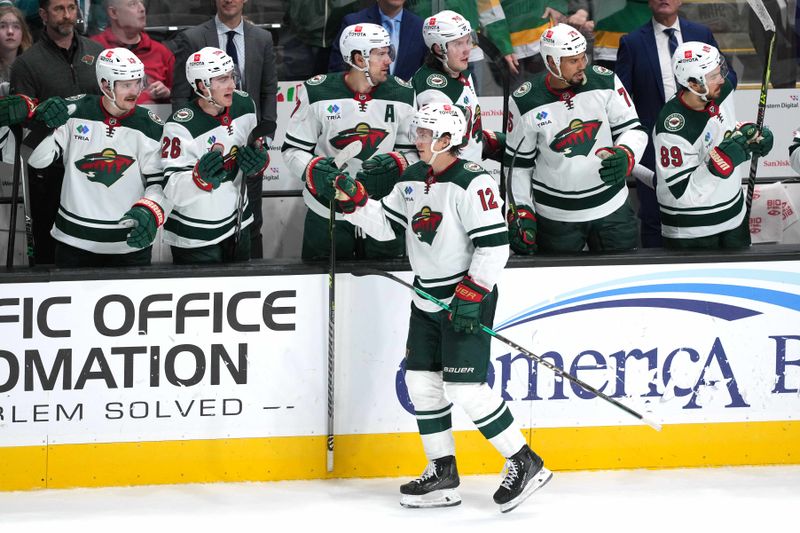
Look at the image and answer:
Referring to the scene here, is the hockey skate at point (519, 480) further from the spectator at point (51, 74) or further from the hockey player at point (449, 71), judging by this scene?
the spectator at point (51, 74)

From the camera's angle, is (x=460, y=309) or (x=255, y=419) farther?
(x=255, y=419)

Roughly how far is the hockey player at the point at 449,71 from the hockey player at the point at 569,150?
0.52 feet

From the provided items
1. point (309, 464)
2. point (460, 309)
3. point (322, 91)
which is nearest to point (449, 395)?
point (460, 309)

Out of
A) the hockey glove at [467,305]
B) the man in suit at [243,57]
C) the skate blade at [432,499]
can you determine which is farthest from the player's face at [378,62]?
the skate blade at [432,499]

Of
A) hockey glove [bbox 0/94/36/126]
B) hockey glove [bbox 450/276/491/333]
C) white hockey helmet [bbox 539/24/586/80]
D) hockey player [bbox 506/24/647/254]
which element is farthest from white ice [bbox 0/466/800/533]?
white hockey helmet [bbox 539/24/586/80]

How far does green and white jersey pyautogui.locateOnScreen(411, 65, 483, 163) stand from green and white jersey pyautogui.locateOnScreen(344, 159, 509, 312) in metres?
0.81

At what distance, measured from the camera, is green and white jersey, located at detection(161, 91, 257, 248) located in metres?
5.10

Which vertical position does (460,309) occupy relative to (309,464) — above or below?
above

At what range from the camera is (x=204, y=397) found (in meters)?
4.86

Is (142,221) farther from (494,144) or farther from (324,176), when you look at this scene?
(494,144)

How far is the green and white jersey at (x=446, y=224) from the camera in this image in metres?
4.48

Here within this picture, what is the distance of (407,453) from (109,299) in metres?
1.29

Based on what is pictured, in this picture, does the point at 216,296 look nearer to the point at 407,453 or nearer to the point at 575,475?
the point at 407,453

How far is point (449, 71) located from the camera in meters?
5.48
